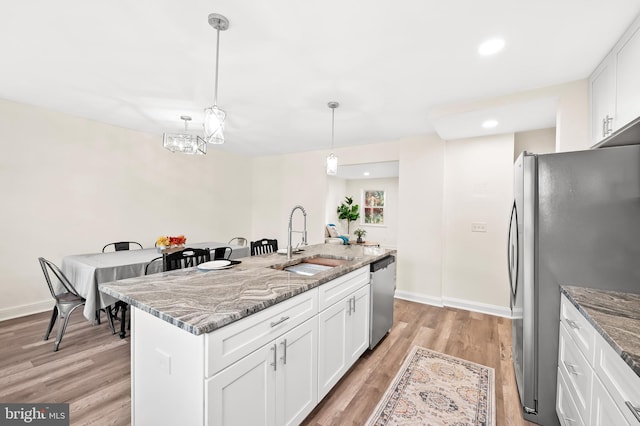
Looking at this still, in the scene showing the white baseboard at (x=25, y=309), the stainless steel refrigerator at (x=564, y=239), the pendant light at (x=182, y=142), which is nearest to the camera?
the stainless steel refrigerator at (x=564, y=239)

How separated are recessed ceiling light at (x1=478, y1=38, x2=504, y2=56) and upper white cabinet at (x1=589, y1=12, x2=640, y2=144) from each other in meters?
0.69

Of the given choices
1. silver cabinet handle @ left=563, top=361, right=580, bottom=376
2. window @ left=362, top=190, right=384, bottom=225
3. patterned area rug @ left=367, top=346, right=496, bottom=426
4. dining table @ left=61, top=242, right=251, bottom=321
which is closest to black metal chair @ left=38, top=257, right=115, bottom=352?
dining table @ left=61, top=242, right=251, bottom=321

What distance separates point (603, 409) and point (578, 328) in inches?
16.8

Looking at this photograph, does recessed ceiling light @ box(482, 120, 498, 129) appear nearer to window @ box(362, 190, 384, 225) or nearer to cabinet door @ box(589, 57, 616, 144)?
cabinet door @ box(589, 57, 616, 144)

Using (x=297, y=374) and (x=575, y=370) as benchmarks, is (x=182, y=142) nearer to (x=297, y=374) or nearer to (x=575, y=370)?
(x=297, y=374)

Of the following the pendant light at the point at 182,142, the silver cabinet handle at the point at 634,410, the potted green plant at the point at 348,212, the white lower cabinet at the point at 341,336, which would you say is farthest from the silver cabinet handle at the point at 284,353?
the potted green plant at the point at 348,212

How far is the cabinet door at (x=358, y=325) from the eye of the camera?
220 centimetres

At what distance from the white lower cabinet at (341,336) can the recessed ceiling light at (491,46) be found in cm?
208

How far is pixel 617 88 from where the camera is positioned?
1812mm

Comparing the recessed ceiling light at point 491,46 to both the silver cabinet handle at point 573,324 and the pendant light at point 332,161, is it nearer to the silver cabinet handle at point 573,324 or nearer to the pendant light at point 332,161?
the pendant light at point 332,161

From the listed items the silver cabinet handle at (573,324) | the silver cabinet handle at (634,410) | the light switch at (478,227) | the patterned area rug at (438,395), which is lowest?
the patterned area rug at (438,395)

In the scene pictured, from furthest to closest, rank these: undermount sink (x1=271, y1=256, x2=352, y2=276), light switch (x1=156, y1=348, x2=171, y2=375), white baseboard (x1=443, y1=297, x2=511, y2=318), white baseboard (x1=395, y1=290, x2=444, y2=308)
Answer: white baseboard (x1=395, y1=290, x2=444, y2=308) → white baseboard (x1=443, y1=297, x2=511, y2=318) → undermount sink (x1=271, y1=256, x2=352, y2=276) → light switch (x1=156, y1=348, x2=171, y2=375)

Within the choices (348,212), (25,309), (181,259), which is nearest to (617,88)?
(181,259)

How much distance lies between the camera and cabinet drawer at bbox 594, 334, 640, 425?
2.95 feet
